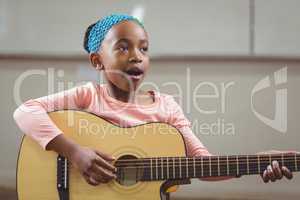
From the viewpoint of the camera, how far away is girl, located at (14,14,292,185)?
4.10ft

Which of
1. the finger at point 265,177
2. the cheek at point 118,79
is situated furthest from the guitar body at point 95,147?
the finger at point 265,177

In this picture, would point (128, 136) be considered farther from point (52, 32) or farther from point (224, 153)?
point (52, 32)

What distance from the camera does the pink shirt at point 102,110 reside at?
49.1 inches

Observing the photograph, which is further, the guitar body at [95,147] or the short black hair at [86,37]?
the short black hair at [86,37]

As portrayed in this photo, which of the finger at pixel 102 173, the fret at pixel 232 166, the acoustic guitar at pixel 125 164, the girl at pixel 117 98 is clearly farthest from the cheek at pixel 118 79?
the fret at pixel 232 166

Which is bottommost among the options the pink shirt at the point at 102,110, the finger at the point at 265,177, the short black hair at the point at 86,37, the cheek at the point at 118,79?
the finger at the point at 265,177

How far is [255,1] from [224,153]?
435 mm

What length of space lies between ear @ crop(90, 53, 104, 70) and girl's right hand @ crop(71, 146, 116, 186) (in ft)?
0.77

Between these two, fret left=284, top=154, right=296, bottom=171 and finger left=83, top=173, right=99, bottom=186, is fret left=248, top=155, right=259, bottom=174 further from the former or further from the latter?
finger left=83, top=173, right=99, bottom=186

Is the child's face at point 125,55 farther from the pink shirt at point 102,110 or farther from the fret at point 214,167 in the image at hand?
the fret at point 214,167

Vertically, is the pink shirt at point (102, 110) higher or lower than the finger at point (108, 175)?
higher

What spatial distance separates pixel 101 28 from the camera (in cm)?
130

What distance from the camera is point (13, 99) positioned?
1.30 metres

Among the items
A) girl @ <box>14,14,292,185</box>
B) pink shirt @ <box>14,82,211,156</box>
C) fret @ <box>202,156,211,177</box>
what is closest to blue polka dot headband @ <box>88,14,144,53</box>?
girl @ <box>14,14,292,185</box>
